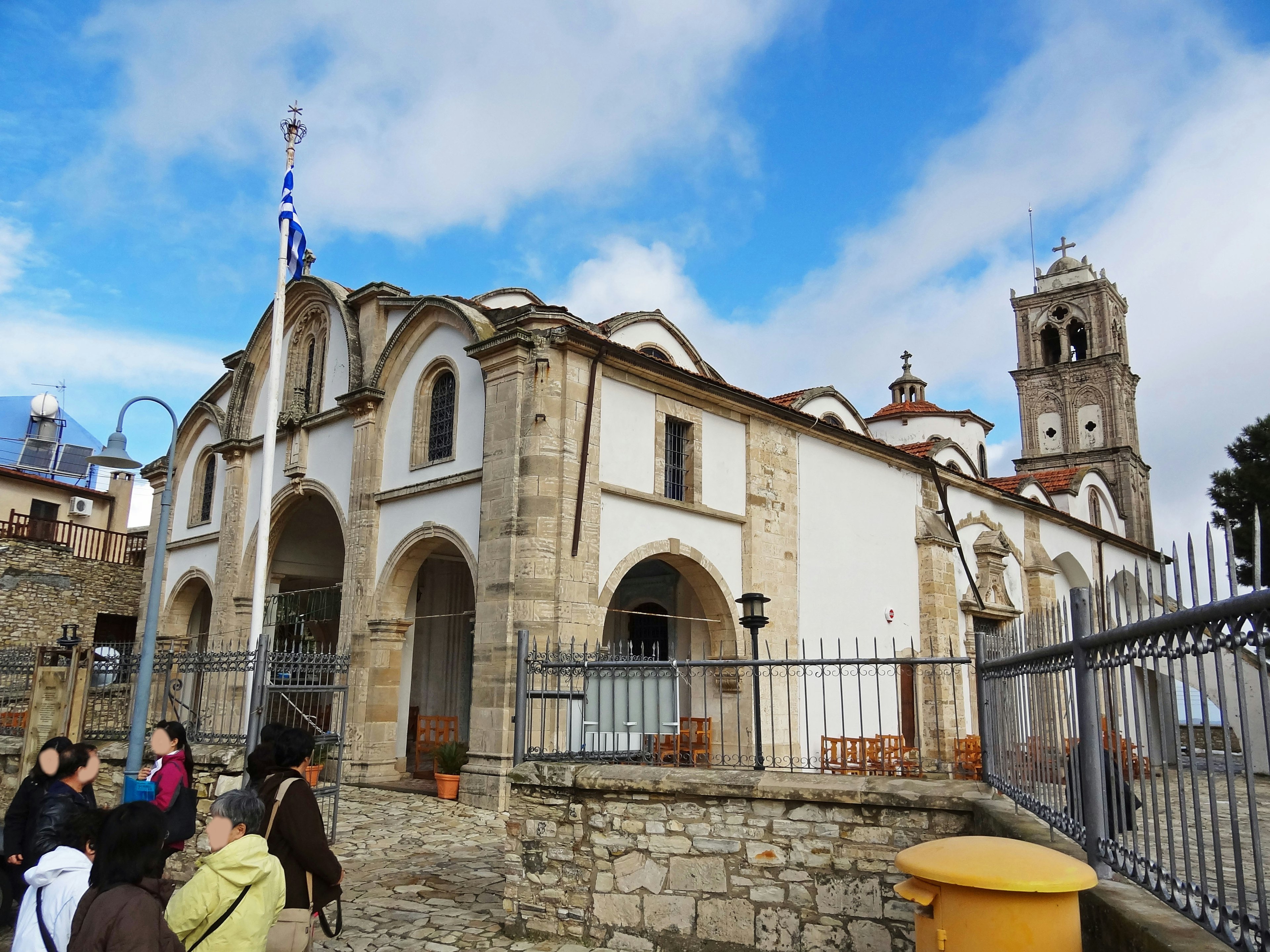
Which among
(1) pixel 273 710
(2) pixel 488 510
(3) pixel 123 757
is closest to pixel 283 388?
(1) pixel 273 710

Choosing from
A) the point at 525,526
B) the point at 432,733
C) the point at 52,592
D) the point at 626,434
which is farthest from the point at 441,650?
the point at 52,592

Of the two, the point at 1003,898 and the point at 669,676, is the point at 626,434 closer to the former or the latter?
the point at 669,676

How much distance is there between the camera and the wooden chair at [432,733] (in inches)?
639

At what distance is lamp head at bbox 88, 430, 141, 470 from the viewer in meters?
10.5

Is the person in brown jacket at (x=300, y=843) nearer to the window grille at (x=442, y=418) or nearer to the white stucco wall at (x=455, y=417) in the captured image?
the white stucco wall at (x=455, y=417)

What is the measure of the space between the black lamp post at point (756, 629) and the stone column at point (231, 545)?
10059 millimetres

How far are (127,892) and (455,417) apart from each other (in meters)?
11.2

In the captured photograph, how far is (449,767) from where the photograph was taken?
41.5 feet

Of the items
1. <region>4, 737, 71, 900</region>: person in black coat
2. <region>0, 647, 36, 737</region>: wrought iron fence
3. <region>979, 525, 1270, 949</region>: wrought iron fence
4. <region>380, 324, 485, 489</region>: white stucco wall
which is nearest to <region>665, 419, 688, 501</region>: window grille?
<region>380, 324, 485, 489</region>: white stucco wall

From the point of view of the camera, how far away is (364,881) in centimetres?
805

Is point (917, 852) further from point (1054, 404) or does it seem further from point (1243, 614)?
point (1054, 404)

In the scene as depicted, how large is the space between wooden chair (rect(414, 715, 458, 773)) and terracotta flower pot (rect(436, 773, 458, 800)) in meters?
3.67

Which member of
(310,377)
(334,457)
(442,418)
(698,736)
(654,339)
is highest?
(654,339)

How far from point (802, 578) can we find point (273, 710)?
8766mm
